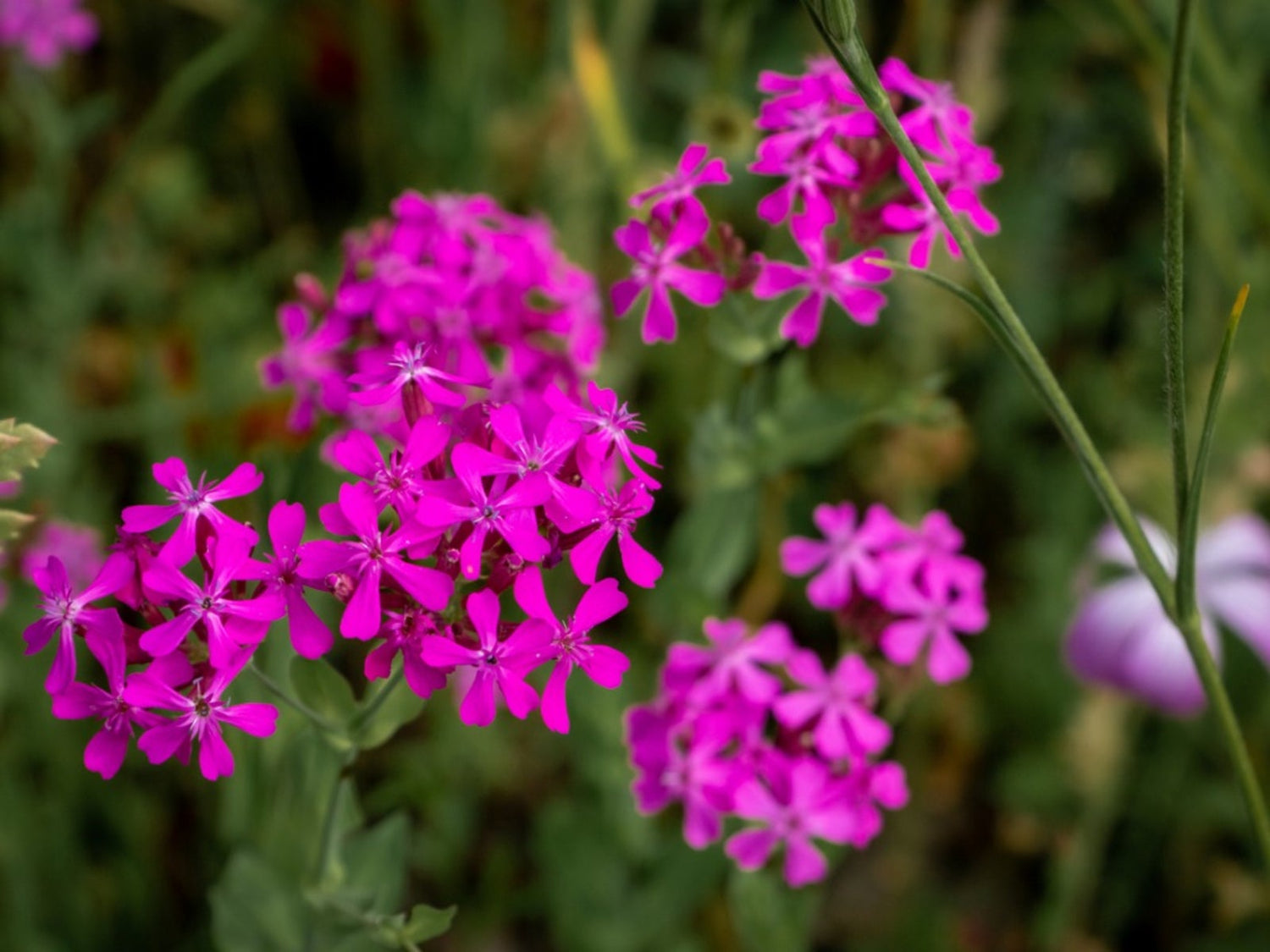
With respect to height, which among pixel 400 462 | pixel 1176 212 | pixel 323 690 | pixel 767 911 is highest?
pixel 1176 212

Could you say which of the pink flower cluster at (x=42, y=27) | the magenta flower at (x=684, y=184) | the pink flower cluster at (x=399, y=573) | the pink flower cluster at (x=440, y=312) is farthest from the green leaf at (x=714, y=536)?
the pink flower cluster at (x=42, y=27)

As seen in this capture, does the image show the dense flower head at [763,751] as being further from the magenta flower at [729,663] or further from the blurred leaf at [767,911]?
the blurred leaf at [767,911]

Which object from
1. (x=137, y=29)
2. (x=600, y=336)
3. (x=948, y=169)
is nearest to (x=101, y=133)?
(x=137, y=29)

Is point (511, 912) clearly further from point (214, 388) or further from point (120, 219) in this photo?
point (120, 219)

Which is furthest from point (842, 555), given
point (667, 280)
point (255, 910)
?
point (255, 910)

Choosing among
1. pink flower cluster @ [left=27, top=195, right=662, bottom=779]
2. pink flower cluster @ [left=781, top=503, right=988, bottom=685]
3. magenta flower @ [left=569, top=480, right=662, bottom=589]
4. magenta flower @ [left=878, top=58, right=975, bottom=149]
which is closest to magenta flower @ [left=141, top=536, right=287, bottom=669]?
pink flower cluster @ [left=27, top=195, right=662, bottom=779]

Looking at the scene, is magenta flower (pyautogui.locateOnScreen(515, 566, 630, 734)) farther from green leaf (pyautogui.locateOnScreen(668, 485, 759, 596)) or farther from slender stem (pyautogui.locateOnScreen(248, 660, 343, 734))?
green leaf (pyautogui.locateOnScreen(668, 485, 759, 596))

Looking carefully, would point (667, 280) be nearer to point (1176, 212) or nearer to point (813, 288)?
point (813, 288)
